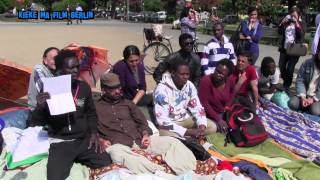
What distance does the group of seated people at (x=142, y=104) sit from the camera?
4.58m

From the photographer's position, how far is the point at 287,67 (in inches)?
372

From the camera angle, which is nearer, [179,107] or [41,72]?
[41,72]

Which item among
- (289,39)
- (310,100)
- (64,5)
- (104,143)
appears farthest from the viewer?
(64,5)

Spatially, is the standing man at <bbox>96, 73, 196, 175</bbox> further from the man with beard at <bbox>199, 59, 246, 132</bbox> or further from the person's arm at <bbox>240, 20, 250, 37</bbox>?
the person's arm at <bbox>240, 20, 250, 37</bbox>

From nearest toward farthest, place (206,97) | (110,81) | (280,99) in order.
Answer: (110,81), (206,97), (280,99)

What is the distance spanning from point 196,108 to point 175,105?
0.96 ft

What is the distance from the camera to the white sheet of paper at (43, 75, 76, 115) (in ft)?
14.1

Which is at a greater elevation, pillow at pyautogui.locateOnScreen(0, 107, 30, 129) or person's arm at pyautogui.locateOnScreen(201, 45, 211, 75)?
person's arm at pyautogui.locateOnScreen(201, 45, 211, 75)

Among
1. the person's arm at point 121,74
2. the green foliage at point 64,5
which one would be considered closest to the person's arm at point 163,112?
the person's arm at point 121,74

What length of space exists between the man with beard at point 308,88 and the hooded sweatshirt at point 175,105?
2.23 metres

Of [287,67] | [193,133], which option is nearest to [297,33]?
[287,67]

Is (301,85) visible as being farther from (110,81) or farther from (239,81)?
(110,81)

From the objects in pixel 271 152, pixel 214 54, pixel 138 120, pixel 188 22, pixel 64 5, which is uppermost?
pixel 64 5

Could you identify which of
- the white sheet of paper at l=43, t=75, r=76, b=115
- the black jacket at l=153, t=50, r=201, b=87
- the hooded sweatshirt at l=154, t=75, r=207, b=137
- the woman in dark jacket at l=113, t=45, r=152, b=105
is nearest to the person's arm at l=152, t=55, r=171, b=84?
the black jacket at l=153, t=50, r=201, b=87
